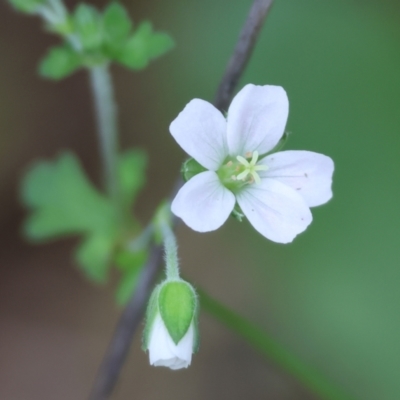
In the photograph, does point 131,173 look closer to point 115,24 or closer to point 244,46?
point 115,24

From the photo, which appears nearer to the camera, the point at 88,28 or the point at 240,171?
the point at 240,171

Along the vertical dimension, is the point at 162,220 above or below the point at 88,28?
below

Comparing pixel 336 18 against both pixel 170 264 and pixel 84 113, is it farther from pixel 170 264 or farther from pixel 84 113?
pixel 170 264

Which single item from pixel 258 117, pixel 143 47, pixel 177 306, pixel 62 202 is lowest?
pixel 62 202

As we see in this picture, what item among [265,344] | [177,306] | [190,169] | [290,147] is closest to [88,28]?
[190,169]

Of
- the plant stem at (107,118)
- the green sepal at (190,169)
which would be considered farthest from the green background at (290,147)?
the green sepal at (190,169)

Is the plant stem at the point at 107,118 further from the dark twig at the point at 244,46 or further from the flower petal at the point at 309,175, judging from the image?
the flower petal at the point at 309,175

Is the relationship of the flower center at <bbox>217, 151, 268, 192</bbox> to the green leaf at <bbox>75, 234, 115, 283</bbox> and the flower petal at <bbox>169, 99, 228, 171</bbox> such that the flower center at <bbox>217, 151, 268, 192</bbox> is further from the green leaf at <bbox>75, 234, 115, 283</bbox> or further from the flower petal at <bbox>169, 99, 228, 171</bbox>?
the green leaf at <bbox>75, 234, 115, 283</bbox>
